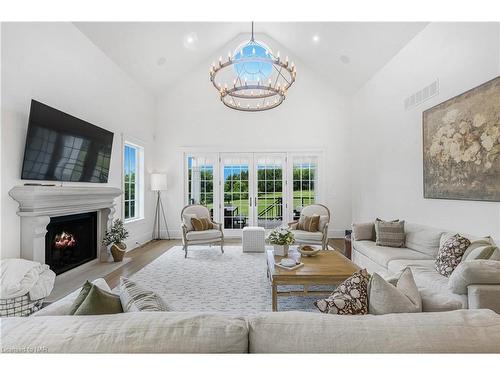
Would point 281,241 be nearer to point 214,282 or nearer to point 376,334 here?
point 214,282

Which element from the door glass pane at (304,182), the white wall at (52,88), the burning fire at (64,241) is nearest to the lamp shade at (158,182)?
the white wall at (52,88)

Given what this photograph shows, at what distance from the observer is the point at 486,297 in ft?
6.72

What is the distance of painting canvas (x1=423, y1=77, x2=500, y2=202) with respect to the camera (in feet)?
Answer: 9.48

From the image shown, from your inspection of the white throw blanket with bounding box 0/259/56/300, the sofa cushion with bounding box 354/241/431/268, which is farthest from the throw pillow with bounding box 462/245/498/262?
the white throw blanket with bounding box 0/259/56/300

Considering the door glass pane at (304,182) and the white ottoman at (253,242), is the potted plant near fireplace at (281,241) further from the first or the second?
the door glass pane at (304,182)

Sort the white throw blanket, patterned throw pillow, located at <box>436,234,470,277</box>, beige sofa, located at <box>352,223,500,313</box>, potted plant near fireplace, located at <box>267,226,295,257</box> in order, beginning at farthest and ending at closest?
potted plant near fireplace, located at <box>267,226,295,257</box>, patterned throw pillow, located at <box>436,234,470,277</box>, the white throw blanket, beige sofa, located at <box>352,223,500,313</box>

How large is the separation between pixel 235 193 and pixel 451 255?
4929 millimetres

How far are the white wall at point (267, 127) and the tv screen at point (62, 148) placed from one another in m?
2.45

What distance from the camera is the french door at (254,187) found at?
6.96 m

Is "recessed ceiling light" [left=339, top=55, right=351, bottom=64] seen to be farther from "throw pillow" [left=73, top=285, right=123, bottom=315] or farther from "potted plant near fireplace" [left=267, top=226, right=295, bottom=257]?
"throw pillow" [left=73, top=285, right=123, bottom=315]

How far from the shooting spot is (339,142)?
22.6ft

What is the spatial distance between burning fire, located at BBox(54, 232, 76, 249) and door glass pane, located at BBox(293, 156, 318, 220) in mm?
4729

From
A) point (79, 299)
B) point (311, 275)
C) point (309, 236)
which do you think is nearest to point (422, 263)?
point (311, 275)
